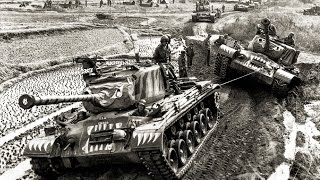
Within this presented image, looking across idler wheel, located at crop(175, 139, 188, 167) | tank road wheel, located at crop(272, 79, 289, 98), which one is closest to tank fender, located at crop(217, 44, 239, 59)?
tank road wheel, located at crop(272, 79, 289, 98)

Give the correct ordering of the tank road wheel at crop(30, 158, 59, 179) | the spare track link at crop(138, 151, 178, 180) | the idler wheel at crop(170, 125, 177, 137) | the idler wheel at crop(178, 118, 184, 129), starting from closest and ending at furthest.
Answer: the spare track link at crop(138, 151, 178, 180), the tank road wheel at crop(30, 158, 59, 179), the idler wheel at crop(170, 125, 177, 137), the idler wheel at crop(178, 118, 184, 129)

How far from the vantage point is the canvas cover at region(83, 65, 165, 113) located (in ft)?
34.4

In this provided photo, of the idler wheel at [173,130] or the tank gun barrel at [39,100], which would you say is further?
the idler wheel at [173,130]

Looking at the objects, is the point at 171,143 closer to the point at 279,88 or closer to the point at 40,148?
→ the point at 40,148

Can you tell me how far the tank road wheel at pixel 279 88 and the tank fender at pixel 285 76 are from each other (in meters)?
0.14

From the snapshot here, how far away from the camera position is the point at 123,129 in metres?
9.83

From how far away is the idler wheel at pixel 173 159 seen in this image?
9.95m

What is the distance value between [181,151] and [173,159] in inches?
21.0

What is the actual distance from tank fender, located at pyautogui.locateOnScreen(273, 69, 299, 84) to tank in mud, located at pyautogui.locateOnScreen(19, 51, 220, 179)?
518cm

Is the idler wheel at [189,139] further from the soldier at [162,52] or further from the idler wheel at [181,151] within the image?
the soldier at [162,52]

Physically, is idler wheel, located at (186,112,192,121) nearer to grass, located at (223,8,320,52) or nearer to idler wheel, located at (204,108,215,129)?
idler wheel, located at (204,108,215,129)

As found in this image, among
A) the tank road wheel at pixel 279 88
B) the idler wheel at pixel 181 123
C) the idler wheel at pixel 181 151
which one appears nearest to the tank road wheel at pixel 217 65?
the tank road wheel at pixel 279 88

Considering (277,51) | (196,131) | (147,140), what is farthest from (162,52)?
(277,51)

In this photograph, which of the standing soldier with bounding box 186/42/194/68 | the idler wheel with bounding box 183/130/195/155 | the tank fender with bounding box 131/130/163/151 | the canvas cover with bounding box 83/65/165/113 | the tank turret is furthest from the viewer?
the standing soldier with bounding box 186/42/194/68
